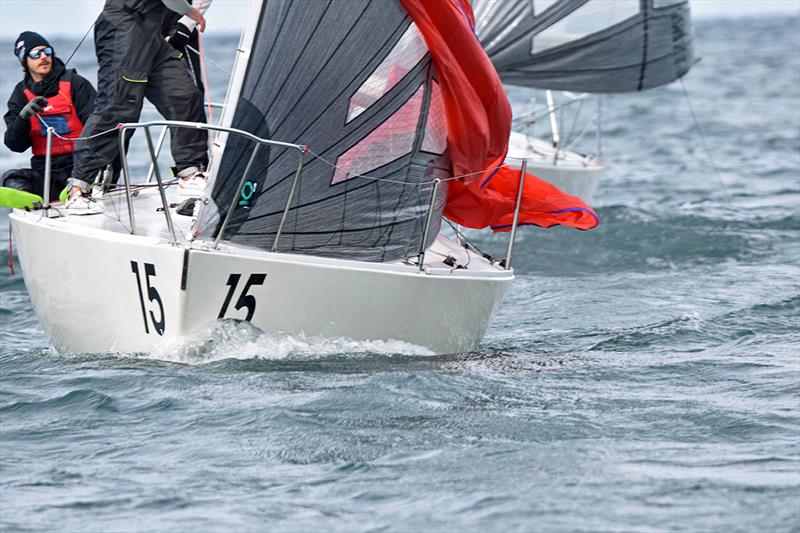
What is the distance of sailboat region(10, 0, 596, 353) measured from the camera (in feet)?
18.1

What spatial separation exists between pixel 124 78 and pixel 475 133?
172cm

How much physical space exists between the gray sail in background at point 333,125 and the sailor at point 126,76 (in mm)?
693

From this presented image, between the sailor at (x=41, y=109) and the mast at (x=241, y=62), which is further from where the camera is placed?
the sailor at (x=41, y=109)

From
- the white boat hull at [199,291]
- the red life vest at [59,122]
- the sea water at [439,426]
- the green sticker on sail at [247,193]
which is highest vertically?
the red life vest at [59,122]

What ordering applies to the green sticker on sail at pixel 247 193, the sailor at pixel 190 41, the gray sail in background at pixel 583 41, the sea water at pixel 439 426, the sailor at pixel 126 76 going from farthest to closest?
1. the gray sail in background at pixel 583 41
2. the sailor at pixel 190 41
3. the sailor at pixel 126 76
4. the green sticker on sail at pixel 247 193
5. the sea water at pixel 439 426

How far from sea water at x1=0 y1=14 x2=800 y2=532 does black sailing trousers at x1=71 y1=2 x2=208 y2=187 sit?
3.31ft

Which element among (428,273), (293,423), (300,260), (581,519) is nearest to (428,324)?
(428,273)

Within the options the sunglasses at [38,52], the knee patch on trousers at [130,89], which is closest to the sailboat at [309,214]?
the knee patch on trousers at [130,89]

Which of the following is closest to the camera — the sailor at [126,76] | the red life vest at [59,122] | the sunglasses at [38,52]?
the sailor at [126,76]

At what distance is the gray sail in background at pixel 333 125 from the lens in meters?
5.64

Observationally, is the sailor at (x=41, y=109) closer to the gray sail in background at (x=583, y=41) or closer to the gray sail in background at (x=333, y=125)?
the gray sail in background at (x=333, y=125)

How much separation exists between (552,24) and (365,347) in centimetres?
598

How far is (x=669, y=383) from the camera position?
593cm

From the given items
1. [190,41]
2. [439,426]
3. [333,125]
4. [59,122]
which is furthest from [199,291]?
[190,41]
